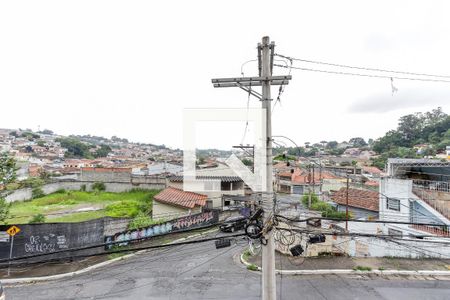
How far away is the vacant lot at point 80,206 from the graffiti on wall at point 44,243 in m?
4.09

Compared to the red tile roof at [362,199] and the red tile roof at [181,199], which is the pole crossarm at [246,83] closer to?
the red tile roof at [181,199]

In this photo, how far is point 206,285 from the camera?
33.8ft

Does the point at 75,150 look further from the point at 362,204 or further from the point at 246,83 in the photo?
the point at 246,83

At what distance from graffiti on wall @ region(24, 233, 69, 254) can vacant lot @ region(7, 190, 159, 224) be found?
4089 millimetres

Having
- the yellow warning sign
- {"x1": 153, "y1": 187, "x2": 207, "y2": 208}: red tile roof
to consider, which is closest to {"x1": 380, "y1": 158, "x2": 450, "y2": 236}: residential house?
{"x1": 153, "y1": 187, "x2": 207, "y2": 208}: red tile roof

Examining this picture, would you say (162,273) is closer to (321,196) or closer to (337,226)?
(337,226)

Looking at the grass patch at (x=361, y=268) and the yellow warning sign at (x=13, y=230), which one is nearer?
the yellow warning sign at (x=13, y=230)

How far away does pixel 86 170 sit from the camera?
28.8 metres

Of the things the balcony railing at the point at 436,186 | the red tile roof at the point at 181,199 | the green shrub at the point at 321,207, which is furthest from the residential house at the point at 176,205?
the balcony railing at the point at 436,186

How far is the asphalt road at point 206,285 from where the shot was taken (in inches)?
375

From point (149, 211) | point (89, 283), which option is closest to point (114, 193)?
point (149, 211)

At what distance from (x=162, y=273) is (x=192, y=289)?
2298 millimetres

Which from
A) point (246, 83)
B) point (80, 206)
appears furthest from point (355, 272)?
point (80, 206)

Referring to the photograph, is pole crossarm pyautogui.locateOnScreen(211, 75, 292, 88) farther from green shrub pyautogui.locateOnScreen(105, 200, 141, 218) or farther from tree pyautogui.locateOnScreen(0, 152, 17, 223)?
green shrub pyautogui.locateOnScreen(105, 200, 141, 218)
